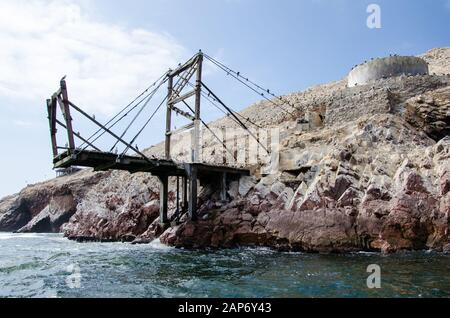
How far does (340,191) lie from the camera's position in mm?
23125

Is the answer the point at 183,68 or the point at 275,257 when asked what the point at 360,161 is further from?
the point at 183,68

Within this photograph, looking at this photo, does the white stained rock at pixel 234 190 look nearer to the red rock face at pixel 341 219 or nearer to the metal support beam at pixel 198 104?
the red rock face at pixel 341 219

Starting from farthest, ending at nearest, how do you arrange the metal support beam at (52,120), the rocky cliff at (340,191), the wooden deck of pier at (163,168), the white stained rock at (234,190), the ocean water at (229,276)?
the white stained rock at (234,190)
the wooden deck of pier at (163,168)
the metal support beam at (52,120)
the rocky cliff at (340,191)
the ocean water at (229,276)

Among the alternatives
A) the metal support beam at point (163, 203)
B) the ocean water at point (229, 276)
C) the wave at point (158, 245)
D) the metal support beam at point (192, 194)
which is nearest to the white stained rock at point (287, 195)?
the ocean water at point (229, 276)

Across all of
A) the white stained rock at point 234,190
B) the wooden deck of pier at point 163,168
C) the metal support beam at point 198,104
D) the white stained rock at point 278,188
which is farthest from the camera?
the metal support beam at point 198,104

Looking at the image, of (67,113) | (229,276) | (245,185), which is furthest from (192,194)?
(229,276)

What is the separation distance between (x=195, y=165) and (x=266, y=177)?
553 cm

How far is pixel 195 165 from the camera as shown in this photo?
2952cm

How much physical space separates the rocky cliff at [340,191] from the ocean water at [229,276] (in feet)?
7.36

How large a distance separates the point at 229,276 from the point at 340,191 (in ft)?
36.8

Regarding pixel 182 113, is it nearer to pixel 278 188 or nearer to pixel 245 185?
pixel 245 185

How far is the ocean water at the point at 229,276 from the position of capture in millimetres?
11766

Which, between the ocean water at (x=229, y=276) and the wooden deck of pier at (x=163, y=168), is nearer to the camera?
the ocean water at (x=229, y=276)

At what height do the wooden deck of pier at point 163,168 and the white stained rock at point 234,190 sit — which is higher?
the wooden deck of pier at point 163,168
